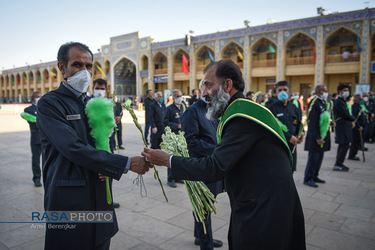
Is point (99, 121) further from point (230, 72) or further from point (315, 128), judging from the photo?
point (315, 128)

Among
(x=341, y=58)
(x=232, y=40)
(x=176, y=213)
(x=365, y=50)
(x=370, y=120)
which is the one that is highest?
(x=232, y=40)

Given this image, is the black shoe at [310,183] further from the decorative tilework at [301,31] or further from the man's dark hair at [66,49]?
the decorative tilework at [301,31]

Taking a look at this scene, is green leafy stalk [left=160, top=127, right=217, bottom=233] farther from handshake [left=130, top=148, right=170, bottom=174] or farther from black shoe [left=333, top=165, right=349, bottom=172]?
black shoe [left=333, top=165, right=349, bottom=172]

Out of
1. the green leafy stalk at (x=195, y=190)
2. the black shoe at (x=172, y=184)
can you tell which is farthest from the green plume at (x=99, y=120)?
the black shoe at (x=172, y=184)

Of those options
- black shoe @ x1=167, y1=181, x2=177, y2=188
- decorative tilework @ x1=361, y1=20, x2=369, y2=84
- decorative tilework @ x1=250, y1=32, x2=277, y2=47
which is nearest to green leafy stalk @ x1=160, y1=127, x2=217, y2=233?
black shoe @ x1=167, y1=181, x2=177, y2=188

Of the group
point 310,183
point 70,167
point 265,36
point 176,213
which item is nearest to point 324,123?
point 310,183

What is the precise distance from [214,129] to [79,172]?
1949 millimetres

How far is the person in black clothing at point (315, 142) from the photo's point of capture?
548 cm

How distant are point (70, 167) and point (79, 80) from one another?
2.07ft

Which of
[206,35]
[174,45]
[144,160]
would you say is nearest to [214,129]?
[144,160]

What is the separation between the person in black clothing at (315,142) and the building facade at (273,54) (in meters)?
19.4

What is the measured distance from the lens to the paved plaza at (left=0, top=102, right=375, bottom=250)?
3.24 meters

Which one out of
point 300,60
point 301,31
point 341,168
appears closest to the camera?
point 341,168

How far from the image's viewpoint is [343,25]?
22.0 metres
